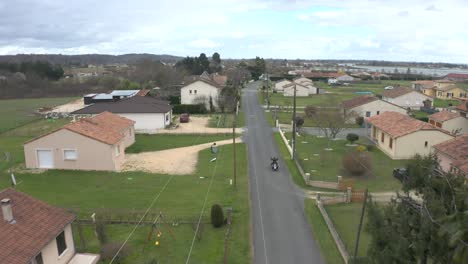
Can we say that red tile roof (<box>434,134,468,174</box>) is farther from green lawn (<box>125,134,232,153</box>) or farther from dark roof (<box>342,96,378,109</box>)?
dark roof (<box>342,96,378,109</box>)

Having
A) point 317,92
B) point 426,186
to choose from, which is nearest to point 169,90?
point 317,92

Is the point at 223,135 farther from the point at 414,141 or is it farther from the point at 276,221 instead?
the point at 276,221

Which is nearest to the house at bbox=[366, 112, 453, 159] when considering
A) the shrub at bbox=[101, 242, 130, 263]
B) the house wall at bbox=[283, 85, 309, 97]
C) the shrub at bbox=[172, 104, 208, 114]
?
the shrub at bbox=[101, 242, 130, 263]

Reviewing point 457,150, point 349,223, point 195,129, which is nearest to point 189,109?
point 195,129

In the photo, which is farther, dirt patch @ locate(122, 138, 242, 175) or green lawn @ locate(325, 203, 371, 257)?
dirt patch @ locate(122, 138, 242, 175)

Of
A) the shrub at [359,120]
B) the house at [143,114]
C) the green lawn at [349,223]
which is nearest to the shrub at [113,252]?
the green lawn at [349,223]

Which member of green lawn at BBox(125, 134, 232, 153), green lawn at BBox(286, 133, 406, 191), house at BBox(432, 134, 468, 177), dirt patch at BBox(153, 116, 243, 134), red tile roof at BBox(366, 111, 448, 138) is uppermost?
red tile roof at BBox(366, 111, 448, 138)
